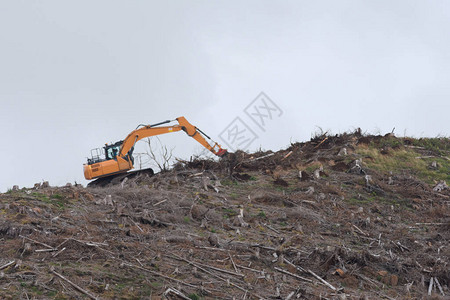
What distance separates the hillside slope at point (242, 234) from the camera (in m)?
8.91

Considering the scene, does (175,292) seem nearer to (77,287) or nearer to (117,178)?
(77,287)

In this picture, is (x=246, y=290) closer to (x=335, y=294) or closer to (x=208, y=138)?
(x=335, y=294)

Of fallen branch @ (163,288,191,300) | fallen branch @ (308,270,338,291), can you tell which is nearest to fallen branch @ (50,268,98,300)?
fallen branch @ (163,288,191,300)

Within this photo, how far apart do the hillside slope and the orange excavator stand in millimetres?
2025

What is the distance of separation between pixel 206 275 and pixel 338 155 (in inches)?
545

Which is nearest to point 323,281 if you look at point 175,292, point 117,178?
point 175,292

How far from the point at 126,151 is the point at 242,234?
407 inches

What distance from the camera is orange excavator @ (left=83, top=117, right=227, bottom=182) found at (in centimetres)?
2123

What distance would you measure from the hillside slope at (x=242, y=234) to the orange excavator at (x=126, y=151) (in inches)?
79.7

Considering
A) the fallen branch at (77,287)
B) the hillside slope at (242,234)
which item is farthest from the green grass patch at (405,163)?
the fallen branch at (77,287)

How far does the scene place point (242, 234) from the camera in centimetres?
1295

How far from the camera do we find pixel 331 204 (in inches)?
655

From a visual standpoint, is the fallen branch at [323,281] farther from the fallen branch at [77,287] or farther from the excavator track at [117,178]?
the excavator track at [117,178]

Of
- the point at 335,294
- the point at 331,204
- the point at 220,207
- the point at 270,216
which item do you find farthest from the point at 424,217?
the point at 335,294
